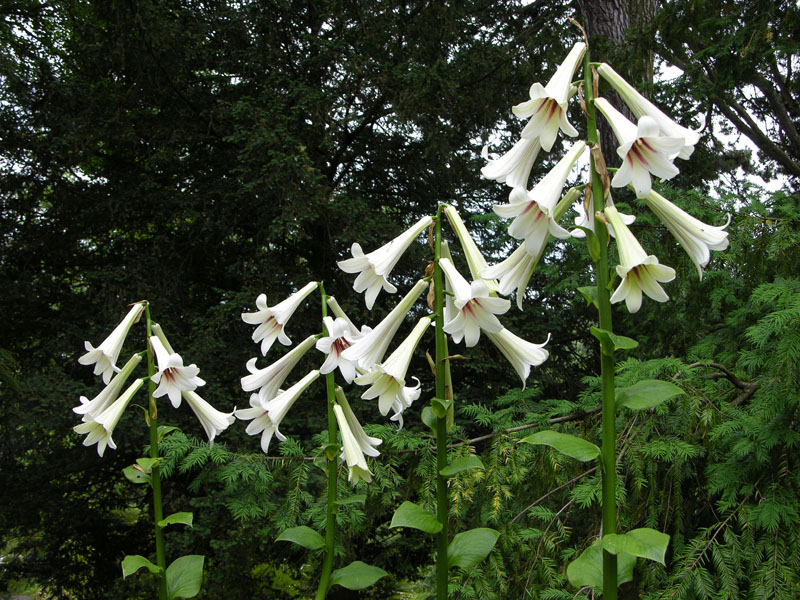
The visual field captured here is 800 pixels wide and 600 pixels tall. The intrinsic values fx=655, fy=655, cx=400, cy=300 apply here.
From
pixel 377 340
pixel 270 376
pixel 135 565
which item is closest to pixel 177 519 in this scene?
pixel 135 565

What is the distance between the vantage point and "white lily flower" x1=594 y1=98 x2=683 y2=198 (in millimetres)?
1347

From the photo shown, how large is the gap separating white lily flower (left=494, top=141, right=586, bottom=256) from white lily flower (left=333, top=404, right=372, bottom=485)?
3.37 ft

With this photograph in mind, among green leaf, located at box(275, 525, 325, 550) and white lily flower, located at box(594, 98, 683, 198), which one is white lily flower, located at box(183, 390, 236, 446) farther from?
white lily flower, located at box(594, 98, 683, 198)

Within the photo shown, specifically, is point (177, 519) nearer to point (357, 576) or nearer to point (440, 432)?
point (357, 576)

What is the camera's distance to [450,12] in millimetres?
7203

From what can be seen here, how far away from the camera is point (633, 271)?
1431 mm

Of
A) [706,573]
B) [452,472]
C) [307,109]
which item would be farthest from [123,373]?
[307,109]

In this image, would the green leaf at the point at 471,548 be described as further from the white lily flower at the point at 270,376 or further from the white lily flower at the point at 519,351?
the white lily flower at the point at 270,376

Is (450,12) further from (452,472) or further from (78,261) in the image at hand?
(452,472)

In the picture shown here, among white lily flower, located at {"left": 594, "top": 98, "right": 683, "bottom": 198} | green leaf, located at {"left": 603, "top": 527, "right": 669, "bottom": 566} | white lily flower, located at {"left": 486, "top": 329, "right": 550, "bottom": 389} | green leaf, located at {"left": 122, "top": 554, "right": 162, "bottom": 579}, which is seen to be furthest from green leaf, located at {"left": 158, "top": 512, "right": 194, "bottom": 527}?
white lily flower, located at {"left": 594, "top": 98, "right": 683, "bottom": 198}

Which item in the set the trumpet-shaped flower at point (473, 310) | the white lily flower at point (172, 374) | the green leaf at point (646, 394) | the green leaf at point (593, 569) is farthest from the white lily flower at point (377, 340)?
the white lily flower at point (172, 374)

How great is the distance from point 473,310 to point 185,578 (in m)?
1.58

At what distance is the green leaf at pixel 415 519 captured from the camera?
1564mm

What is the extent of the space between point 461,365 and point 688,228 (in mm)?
6285
